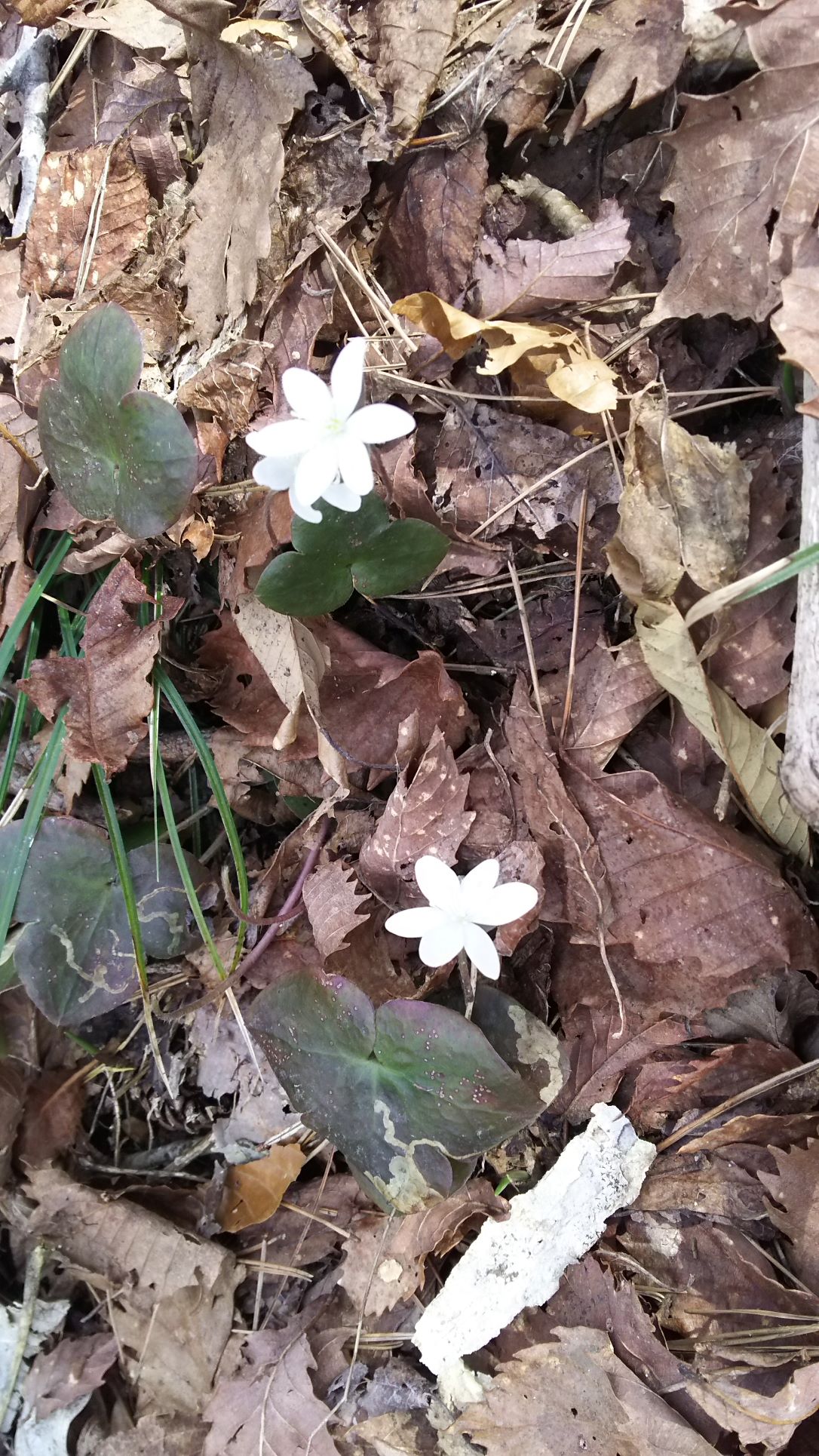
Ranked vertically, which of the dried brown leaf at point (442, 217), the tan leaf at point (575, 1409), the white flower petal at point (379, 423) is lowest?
the tan leaf at point (575, 1409)

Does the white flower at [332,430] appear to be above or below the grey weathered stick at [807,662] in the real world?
above

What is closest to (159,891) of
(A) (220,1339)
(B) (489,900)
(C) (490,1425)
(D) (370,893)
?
(D) (370,893)

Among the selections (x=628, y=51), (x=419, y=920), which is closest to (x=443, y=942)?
(x=419, y=920)

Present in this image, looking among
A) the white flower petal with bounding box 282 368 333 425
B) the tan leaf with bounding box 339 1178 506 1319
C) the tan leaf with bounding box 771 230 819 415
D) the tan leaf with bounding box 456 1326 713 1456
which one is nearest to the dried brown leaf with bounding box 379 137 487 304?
the white flower petal with bounding box 282 368 333 425

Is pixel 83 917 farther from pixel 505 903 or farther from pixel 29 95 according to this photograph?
pixel 29 95

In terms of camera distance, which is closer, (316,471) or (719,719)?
(316,471)

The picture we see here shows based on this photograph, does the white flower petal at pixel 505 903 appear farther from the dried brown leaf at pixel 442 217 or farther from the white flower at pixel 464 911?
the dried brown leaf at pixel 442 217

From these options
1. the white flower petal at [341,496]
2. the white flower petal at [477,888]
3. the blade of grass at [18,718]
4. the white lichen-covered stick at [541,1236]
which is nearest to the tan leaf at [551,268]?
the white flower petal at [341,496]
